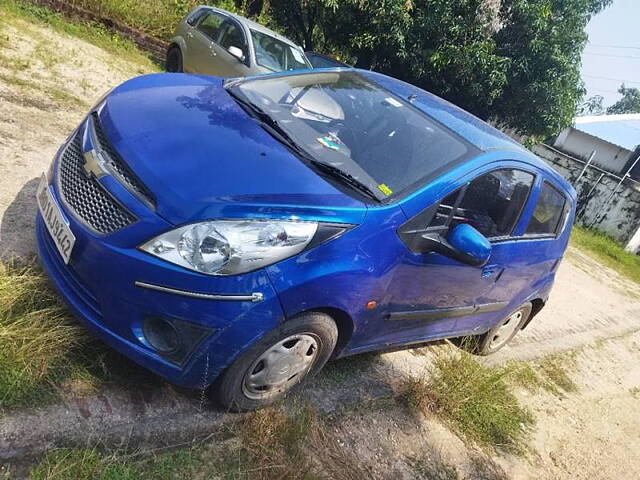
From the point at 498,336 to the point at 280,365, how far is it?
2.77 metres

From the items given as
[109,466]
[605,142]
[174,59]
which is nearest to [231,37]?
[174,59]

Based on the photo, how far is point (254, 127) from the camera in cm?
296

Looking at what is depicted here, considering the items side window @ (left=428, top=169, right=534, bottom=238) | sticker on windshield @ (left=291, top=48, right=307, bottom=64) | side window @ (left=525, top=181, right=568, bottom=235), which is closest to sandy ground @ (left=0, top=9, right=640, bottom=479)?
side window @ (left=428, top=169, right=534, bottom=238)

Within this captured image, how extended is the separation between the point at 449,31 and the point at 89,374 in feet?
40.7

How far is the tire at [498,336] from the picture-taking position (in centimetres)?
450

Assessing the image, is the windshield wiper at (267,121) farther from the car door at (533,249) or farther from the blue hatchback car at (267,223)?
the car door at (533,249)

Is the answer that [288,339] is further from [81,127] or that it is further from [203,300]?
[81,127]

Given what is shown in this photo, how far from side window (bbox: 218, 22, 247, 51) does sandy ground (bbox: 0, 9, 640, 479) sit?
5.15 ft

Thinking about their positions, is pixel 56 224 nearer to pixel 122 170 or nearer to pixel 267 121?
pixel 122 170

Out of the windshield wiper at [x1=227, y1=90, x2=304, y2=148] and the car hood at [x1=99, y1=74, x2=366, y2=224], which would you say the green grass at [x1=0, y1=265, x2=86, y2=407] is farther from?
the windshield wiper at [x1=227, y1=90, x2=304, y2=148]

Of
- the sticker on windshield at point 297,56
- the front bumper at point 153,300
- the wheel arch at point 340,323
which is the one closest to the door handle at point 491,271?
the wheel arch at point 340,323

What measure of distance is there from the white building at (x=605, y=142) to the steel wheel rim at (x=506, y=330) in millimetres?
23491

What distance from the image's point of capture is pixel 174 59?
916cm

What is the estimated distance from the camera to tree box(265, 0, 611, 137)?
1277 cm
